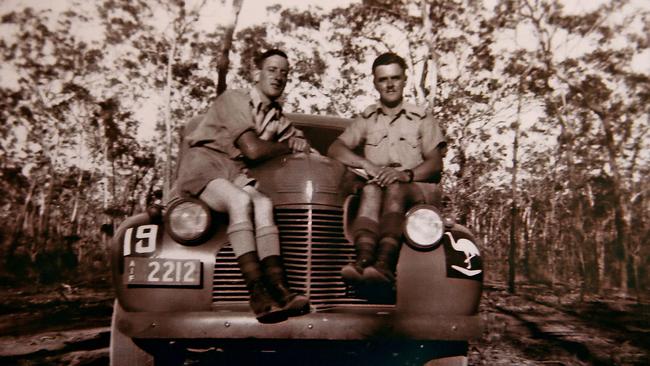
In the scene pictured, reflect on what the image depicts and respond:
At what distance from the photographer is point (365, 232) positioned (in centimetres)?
297

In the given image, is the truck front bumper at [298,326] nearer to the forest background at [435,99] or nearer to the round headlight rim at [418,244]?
the round headlight rim at [418,244]

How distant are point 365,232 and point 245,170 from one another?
28.6 inches

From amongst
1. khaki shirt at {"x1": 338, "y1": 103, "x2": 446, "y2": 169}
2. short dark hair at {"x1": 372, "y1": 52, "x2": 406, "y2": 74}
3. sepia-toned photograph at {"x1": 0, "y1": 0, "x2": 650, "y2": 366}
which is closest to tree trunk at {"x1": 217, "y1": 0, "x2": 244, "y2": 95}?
sepia-toned photograph at {"x1": 0, "y1": 0, "x2": 650, "y2": 366}

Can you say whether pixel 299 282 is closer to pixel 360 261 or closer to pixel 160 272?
pixel 360 261

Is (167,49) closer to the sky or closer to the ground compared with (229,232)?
closer to the sky

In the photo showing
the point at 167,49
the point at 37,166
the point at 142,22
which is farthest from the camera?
the point at 167,49

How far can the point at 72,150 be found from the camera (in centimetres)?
1567

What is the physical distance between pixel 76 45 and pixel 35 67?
1.21m

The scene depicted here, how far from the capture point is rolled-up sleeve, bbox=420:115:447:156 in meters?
3.49

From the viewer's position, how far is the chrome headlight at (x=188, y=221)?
291 centimetres

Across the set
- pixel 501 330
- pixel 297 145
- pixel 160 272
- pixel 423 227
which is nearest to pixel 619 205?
pixel 501 330

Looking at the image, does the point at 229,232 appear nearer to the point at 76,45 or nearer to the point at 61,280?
the point at 61,280

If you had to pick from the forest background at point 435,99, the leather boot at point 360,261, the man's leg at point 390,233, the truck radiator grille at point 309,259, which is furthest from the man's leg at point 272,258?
the forest background at point 435,99

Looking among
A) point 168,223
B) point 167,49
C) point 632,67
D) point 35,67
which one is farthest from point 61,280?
point 632,67
